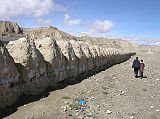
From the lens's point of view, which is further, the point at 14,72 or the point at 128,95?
the point at 128,95

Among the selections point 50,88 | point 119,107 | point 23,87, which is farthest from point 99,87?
point 23,87

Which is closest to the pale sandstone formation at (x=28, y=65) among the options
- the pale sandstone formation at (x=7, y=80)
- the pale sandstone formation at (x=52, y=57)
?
the pale sandstone formation at (x=7, y=80)

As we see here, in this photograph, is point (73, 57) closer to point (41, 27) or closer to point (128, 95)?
point (128, 95)

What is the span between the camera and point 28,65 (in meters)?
15.7

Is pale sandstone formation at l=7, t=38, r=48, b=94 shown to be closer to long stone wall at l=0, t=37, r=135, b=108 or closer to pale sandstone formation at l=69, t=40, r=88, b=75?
long stone wall at l=0, t=37, r=135, b=108

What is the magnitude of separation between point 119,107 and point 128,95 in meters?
3.47

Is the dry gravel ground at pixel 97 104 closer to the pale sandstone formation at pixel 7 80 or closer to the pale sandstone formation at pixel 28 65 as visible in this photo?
the pale sandstone formation at pixel 7 80

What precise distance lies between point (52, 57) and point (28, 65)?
320 centimetres

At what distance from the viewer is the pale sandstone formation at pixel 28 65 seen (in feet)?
50.4

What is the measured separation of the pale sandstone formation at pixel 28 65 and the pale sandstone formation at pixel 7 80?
2.45 feet

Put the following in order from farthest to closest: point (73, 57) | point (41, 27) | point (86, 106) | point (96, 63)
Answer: point (41, 27) < point (96, 63) < point (73, 57) < point (86, 106)

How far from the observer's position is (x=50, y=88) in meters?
18.2

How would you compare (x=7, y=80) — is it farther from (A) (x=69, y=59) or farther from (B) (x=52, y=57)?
(A) (x=69, y=59)

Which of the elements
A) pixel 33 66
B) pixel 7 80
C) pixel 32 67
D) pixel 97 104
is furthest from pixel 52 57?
pixel 7 80
